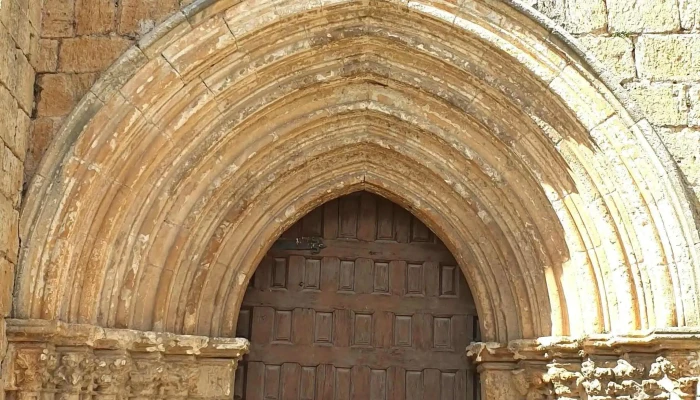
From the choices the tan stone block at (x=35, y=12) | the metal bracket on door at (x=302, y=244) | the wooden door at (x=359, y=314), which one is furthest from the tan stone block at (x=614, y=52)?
the tan stone block at (x=35, y=12)

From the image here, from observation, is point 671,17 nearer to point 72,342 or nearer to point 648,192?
point 648,192

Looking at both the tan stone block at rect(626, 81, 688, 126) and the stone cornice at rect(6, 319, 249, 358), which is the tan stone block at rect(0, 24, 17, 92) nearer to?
the stone cornice at rect(6, 319, 249, 358)

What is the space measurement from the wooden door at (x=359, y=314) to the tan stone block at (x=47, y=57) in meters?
1.95

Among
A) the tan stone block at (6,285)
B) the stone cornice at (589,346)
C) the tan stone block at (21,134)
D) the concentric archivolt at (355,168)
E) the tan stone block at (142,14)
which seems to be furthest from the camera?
the tan stone block at (142,14)

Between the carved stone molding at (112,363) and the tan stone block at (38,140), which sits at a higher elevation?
the tan stone block at (38,140)

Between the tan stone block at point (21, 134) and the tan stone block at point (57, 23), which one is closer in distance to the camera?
the tan stone block at point (21, 134)

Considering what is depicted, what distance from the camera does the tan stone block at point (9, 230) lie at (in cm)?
478

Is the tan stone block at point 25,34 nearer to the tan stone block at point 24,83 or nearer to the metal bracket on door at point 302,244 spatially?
the tan stone block at point 24,83

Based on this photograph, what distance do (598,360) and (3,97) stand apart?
3659 mm

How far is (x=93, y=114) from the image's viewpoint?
5156mm

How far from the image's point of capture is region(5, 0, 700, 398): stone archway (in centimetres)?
511

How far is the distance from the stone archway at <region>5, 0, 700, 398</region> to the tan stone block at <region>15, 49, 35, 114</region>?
0.31m

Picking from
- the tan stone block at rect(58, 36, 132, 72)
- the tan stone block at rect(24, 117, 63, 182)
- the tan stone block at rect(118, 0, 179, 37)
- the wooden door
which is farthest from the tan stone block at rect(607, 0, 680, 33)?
the tan stone block at rect(24, 117, 63, 182)

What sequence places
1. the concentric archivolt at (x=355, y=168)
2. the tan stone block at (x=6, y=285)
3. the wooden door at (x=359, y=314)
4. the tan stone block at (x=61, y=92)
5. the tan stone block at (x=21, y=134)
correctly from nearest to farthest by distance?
the tan stone block at (x=6, y=285), the tan stone block at (x=21, y=134), the concentric archivolt at (x=355, y=168), the tan stone block at (x=61, y=92), the wooden door at (x=359, y=314)
